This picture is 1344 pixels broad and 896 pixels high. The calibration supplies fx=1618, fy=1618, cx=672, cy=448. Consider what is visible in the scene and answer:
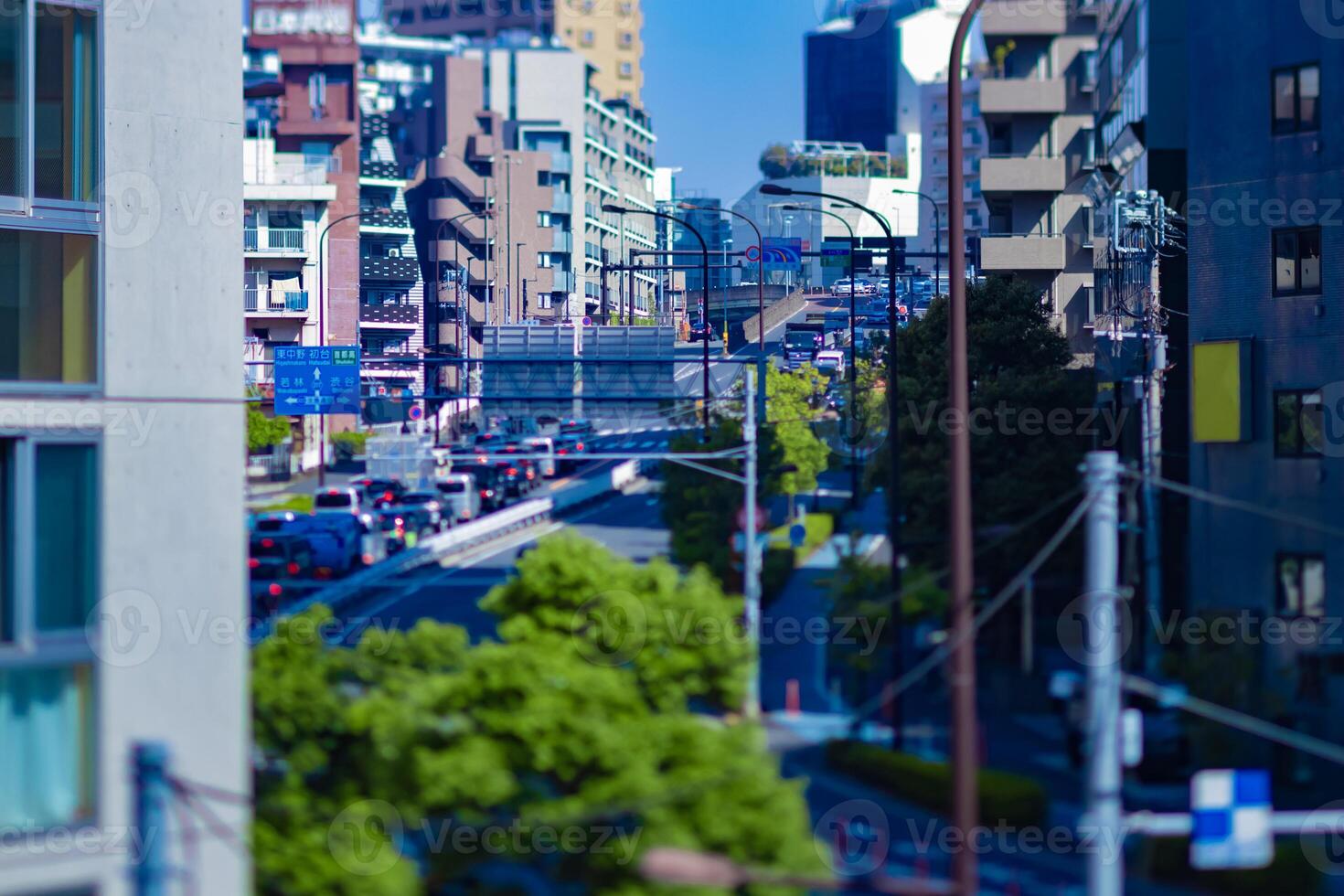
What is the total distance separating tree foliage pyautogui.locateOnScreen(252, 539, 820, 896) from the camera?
49.3 ft

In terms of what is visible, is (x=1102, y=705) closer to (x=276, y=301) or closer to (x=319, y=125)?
(x=276, y=301)

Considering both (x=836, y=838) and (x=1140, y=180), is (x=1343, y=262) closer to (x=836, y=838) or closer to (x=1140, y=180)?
(x=1140, y=180)

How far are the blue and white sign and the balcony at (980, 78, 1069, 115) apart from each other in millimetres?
44203

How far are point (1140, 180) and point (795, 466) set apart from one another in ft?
40.6

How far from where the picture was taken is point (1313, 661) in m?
29.9

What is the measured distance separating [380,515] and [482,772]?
29.3 metres

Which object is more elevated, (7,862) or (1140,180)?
(1140,180)

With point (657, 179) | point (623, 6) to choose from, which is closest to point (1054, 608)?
point (657, 179)

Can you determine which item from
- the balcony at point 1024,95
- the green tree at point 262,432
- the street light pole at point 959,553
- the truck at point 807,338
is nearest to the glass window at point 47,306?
the street light pole at point 959,553

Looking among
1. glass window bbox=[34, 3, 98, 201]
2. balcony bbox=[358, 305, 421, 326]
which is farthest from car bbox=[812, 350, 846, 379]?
glass window bbox=[34, 3, 98, 201]

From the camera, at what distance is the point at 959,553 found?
1612 cm

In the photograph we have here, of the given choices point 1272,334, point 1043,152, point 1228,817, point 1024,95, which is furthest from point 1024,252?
point 1228,817

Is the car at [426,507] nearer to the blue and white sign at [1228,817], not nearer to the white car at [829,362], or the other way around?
the white car at [829,362]

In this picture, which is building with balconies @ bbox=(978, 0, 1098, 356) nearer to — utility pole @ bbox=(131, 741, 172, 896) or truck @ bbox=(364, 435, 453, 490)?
truck @ bbox=(364, 435, 453, 490)
